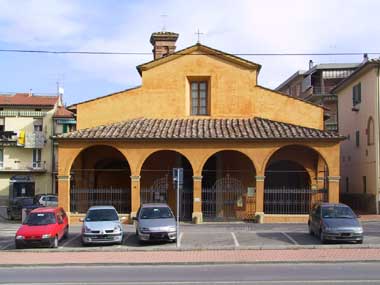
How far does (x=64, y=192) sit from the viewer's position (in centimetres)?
3444

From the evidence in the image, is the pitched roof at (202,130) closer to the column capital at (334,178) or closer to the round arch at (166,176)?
the round arch at (166,176)

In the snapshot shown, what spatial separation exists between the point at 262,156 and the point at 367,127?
409 inches

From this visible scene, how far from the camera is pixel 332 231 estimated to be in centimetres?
2358

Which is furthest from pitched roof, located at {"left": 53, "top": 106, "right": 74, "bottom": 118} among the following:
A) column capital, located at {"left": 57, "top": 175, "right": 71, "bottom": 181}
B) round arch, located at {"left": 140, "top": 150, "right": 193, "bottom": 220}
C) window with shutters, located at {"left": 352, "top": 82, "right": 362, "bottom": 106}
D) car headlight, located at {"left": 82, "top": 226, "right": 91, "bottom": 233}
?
car headlight, located at {"left": 82, "top": 226, "right": 91, "bottom": 233}

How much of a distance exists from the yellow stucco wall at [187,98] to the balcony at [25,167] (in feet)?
101

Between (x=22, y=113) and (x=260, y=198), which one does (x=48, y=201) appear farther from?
(x=22, y=113)

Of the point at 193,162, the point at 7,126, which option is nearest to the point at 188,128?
the point at 193,162

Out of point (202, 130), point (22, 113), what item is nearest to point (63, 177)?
point (202, 130)

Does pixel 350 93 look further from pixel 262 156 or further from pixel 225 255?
pixel 225 255

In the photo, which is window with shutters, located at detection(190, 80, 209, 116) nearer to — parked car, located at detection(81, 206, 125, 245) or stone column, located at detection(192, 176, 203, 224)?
stone column, located at detection(192, 176, 203, 224)

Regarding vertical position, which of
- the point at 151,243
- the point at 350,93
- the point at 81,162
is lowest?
the point at 151,243

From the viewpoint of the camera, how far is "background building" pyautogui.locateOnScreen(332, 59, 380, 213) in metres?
39.3

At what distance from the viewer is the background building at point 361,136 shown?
39.3 m

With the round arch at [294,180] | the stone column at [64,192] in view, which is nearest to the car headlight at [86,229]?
the stone column at [64,192]
